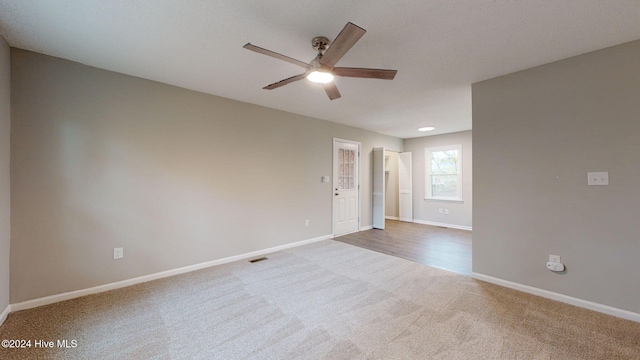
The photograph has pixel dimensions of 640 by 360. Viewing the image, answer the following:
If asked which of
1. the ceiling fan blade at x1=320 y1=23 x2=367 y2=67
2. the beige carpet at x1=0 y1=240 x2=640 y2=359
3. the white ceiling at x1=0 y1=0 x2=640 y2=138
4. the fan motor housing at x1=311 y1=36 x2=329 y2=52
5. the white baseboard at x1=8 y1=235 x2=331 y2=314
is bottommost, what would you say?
the beige carpet at x1=0 y1=240 x2=640 y2=359

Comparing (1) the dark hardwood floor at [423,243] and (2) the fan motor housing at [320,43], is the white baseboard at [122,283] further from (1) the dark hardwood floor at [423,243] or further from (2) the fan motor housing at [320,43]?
(2) the fan motor housing at [320,43]

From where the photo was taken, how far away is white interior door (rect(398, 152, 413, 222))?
6.90 meters

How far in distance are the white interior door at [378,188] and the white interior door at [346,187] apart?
60 centimetres

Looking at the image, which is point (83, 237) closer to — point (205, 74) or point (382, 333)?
point (205, 74)

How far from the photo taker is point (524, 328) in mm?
1986

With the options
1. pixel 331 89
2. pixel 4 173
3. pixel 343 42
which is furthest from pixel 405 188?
pixel 4 173

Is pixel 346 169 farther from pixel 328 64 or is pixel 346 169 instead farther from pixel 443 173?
pixel 328 64

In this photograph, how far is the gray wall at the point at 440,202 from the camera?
5867 mm

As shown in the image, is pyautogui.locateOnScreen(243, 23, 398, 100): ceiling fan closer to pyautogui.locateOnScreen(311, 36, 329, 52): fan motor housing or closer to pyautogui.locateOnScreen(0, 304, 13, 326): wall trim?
pyautogui.locateOnScreen(311, 36, 329, 52): fan motor housing

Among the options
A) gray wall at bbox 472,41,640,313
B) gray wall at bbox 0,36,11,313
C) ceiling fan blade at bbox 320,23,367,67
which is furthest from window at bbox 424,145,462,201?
gray wall at bbox 0,36,11,313

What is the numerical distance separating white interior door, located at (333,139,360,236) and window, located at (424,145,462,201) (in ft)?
7.63

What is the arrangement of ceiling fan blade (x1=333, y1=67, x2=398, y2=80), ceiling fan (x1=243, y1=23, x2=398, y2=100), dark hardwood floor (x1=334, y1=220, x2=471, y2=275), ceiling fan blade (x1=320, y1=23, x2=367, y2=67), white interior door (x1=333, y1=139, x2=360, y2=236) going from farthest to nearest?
white interior door (x1=333, y1=139, x2=360, y2=236) < dark hardwood floor (x1=334, y1=220, x2=471, y2=275) < ceiling fan blade (x1=333, y1=67, x2=398, y2=80) < ceiling fan (x1=243, y1=23, x2=398, y2=100) < ceiling fan blade (x1=320, y1=23, x2=367, y2=67)

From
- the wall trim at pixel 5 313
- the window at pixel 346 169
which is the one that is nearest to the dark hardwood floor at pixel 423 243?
the window at pixel 346 169

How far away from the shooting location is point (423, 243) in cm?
460
